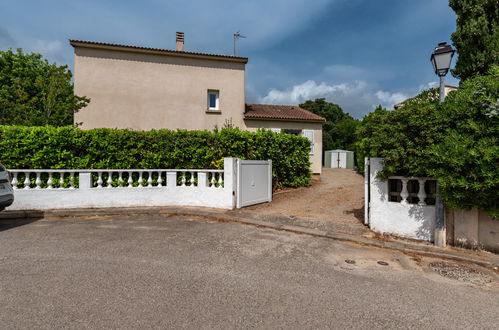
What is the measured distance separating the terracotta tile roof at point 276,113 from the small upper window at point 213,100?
1694 millimetres

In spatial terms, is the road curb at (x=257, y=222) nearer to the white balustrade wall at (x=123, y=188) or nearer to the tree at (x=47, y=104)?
the white balustrade wall at (x=123, y=188)

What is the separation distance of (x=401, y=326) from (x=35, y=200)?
7.96 metres

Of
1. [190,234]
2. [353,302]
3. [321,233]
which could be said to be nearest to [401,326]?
[353,302]

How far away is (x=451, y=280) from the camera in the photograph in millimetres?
3145

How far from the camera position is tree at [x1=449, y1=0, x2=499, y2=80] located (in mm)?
6348

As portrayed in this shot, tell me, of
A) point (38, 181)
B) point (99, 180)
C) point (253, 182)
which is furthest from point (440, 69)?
point (38, 181)

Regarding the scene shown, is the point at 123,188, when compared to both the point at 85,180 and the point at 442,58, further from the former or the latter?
the point at 442,58

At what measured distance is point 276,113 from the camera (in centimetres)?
1553

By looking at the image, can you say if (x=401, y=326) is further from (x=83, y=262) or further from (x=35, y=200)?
(x=35, y=200)

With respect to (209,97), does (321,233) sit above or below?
below

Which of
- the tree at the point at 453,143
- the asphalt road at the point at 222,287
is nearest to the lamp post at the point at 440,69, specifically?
the tree at the point at 453,143

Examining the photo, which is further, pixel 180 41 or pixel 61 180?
pixel 180 41

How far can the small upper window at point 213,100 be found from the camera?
13.7m

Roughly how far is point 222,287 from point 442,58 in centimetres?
572
